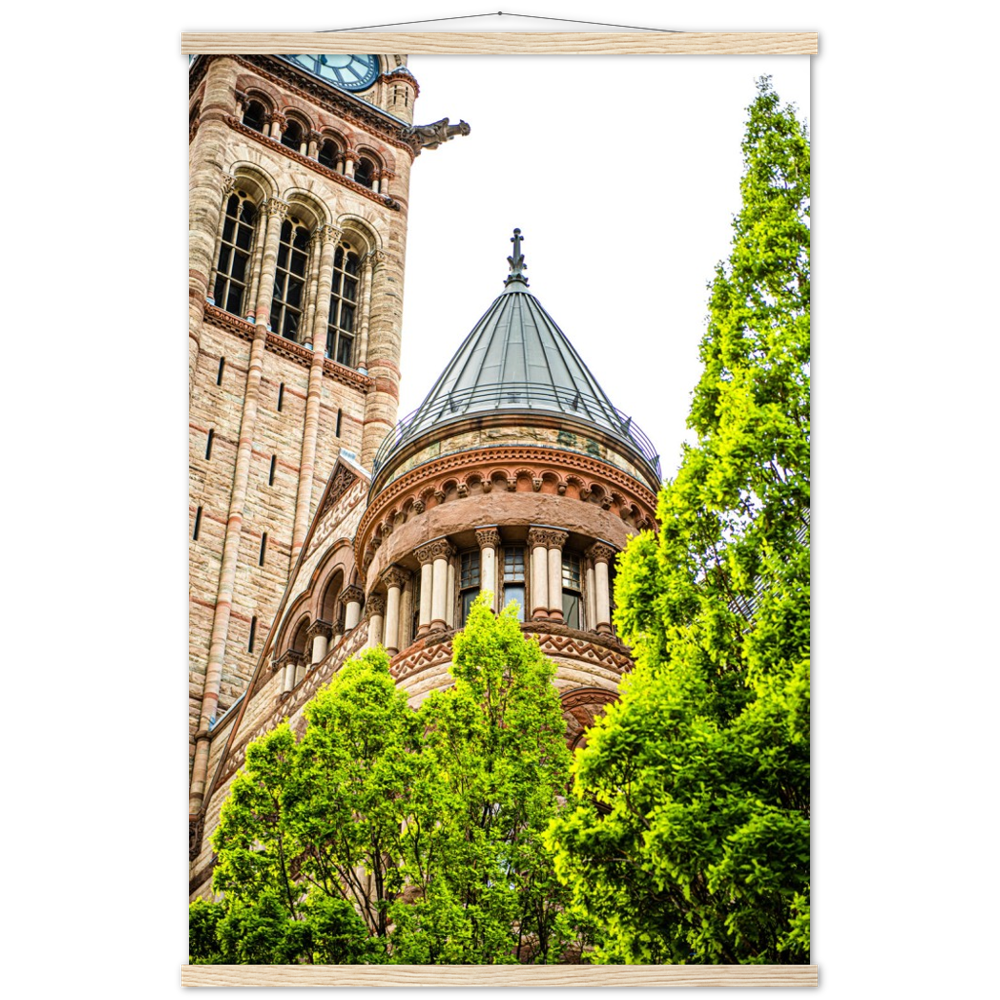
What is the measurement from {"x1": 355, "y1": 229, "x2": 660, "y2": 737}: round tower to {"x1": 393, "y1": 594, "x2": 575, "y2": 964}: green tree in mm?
1584

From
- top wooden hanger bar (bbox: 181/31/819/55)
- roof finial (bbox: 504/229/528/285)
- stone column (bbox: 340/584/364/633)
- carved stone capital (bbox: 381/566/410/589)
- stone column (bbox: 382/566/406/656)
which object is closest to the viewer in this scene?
top wooden hanger bar (bbox: 181/31/819/55)

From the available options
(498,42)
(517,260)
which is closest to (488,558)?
(517,260)

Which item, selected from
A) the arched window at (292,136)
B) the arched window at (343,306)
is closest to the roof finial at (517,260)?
the arched window at (343,306)

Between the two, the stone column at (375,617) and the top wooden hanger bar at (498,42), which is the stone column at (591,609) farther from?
the top wooden hanger bar at (498,42)

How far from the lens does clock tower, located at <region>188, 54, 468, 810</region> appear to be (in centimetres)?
4200

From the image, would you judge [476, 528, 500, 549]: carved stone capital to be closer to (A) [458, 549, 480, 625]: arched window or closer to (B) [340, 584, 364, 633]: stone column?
(A) [458, 549, 480, 625]: arched window

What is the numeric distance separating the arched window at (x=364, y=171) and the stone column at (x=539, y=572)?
1332 inches

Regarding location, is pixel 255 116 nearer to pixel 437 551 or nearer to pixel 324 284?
pixel 324 284

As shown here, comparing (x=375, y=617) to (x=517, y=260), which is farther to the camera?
(x=375, y=617)

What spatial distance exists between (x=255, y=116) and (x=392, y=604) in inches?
1247

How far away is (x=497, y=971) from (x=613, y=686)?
216 inches

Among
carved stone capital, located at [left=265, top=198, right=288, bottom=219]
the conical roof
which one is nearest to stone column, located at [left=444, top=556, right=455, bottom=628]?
the conical roof

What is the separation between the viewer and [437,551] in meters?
21.1
